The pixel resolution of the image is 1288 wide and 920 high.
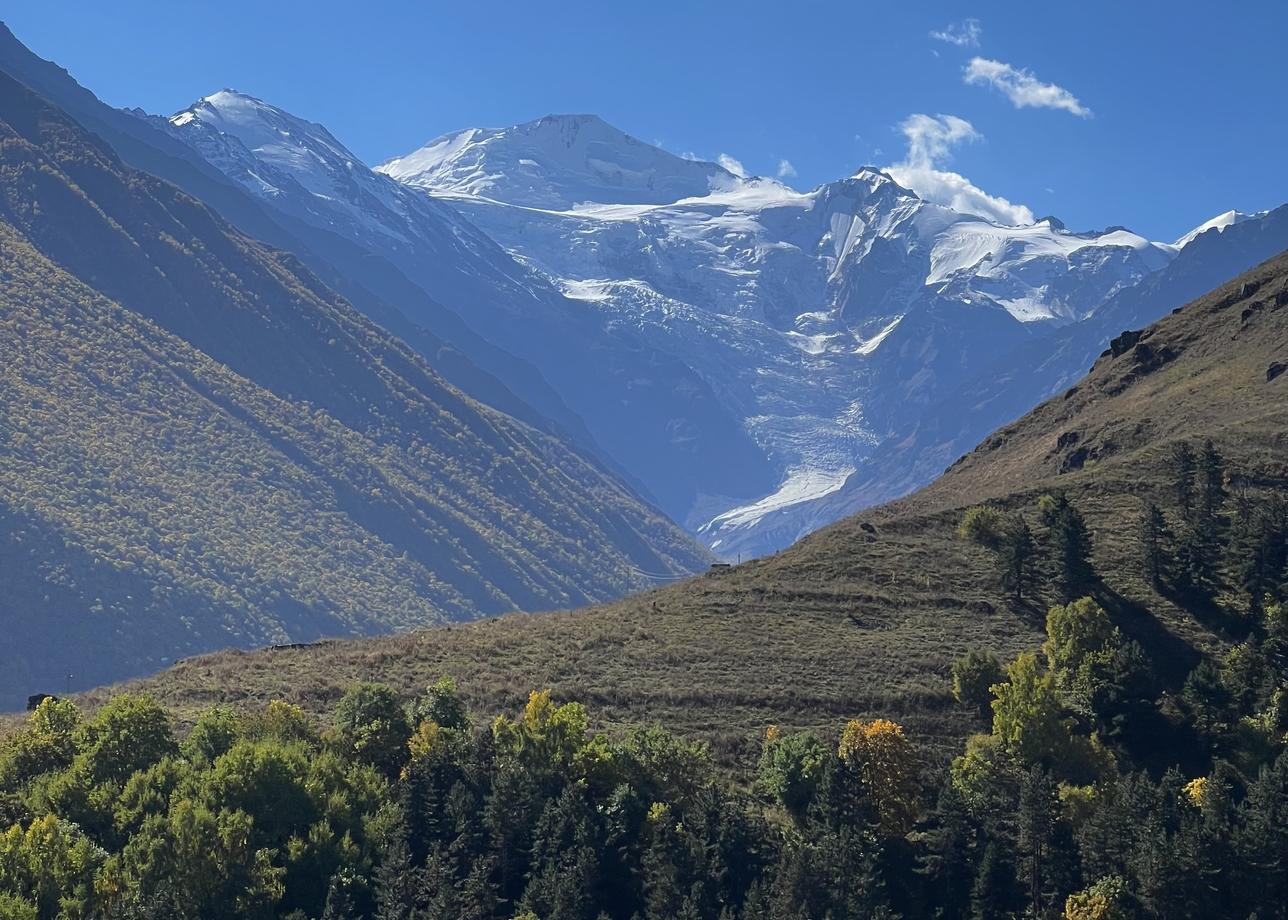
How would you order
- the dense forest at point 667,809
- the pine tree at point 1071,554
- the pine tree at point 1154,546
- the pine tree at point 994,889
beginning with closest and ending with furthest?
the dense forest at point 667,809 < the pine tree at point 994,889 < the pine tree at point 1154,546 < the pine tree at point 1071,554

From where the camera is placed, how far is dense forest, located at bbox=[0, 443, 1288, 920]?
261 feet

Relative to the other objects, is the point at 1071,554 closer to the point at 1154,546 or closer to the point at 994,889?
the point at 1154,546

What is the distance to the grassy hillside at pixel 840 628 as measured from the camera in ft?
341

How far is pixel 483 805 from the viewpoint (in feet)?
289

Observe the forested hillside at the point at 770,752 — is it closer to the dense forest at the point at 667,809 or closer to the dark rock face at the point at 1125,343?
the dense forest at the point at 667,809

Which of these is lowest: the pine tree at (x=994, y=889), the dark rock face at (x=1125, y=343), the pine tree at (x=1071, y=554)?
the pine tree at (x=994, y=889)

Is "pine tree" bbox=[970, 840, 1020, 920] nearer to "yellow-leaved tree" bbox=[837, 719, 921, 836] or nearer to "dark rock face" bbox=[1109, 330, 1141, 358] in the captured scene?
"yellow-leaved tree" bbox=[837, 719, 921, 836]

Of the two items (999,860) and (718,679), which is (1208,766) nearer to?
(999,860)

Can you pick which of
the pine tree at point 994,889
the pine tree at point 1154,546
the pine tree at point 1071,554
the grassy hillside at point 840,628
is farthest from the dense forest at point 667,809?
the pine tree at point 1071,554

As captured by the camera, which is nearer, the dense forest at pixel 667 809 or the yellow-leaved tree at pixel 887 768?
the dense forest at pixel 667 809

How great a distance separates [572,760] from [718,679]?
19485 millimetres

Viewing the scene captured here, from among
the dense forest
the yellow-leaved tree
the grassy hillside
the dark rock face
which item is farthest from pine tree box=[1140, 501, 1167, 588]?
the dark rock face

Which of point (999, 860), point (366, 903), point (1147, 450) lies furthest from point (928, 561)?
point (366, 903)

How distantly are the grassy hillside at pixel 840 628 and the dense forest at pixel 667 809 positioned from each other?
15.8ft
